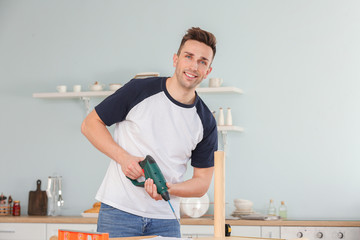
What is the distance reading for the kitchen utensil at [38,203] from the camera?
4.33m

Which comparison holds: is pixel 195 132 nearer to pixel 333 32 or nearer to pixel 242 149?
pixel 242 149

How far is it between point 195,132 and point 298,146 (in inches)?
78.7

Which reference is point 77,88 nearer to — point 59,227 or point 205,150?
point 59,227

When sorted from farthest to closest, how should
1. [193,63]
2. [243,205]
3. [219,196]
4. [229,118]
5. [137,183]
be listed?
[229,118] < [243,205] < [193,63] < [137,183] < [219,196]

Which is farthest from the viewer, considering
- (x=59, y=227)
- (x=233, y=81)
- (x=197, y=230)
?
(x=233, y=81)

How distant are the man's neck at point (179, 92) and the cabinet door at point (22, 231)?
2206 millimetres

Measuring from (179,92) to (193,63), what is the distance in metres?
0.12

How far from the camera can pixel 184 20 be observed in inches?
171

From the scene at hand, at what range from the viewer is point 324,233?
11.7ft

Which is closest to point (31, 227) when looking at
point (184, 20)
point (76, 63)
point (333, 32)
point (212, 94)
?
point (76, 63)

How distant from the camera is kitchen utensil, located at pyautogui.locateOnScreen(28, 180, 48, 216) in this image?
4.33m

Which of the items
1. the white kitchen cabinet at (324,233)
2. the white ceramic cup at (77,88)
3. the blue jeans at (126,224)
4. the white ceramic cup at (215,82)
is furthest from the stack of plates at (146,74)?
the blue jeans at (126,224)

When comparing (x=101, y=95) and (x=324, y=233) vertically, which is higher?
(x=101, y=95)

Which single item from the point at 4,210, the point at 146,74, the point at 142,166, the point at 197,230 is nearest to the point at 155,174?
the point at 142,166
